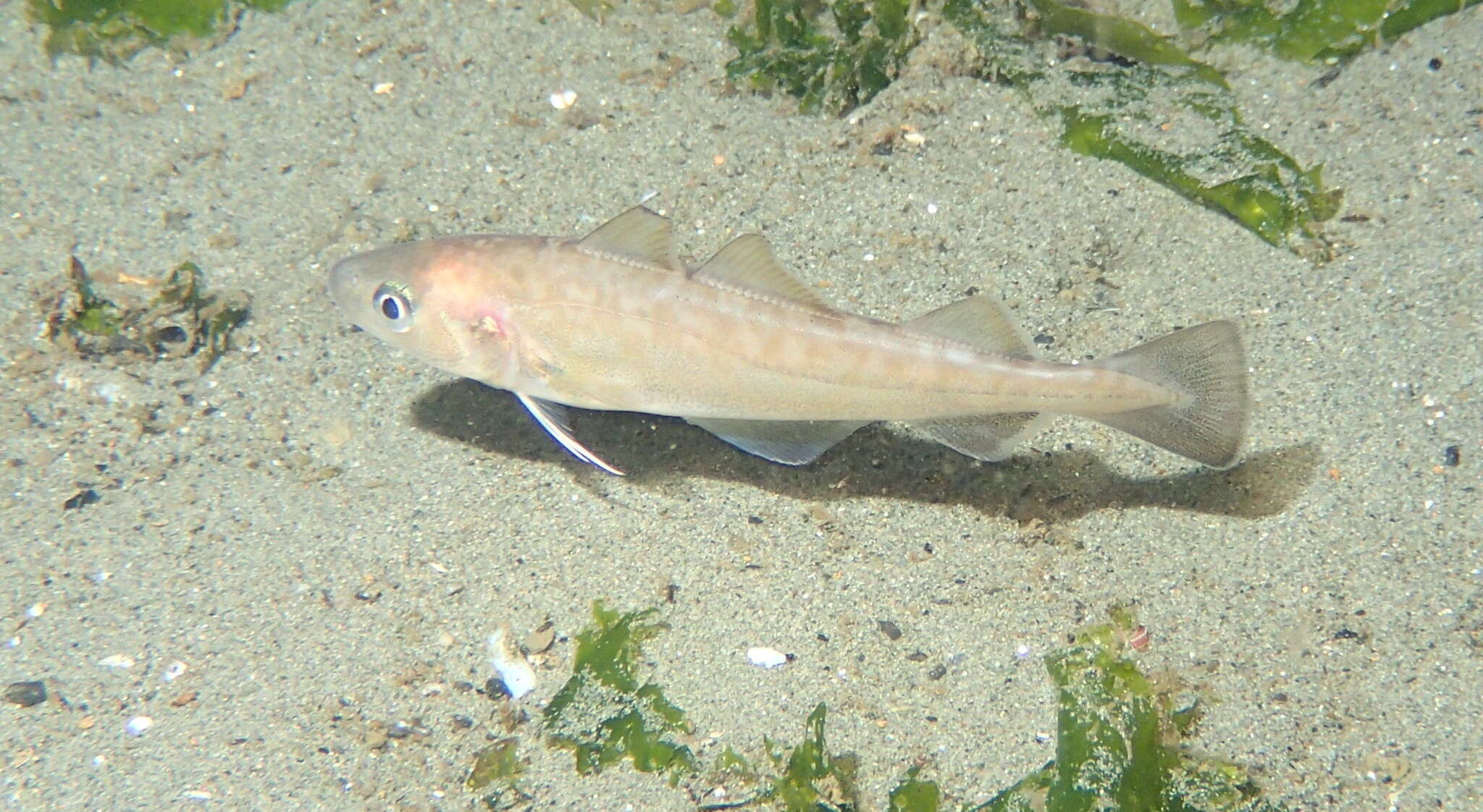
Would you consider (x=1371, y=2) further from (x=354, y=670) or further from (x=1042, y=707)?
(x=354, y=670)

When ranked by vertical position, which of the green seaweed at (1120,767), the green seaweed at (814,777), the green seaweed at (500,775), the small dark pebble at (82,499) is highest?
the green seaweed at (1120,767)

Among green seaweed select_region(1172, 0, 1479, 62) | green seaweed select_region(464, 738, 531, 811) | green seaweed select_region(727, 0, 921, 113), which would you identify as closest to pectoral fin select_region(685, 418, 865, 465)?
green seaweed select_region(464, 738, 531, 811)

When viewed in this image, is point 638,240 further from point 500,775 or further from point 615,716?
point 500,775

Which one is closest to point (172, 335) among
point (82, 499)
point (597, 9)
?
point (82, 499)

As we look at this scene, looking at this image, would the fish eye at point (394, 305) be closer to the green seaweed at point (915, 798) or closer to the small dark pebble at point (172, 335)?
the small dark pebble at point (172, 335)

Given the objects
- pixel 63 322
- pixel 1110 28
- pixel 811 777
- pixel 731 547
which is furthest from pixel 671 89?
pixel 811 777

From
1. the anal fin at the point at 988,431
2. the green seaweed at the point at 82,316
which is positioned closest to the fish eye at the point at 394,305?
the green seaweed at the point at 82,316

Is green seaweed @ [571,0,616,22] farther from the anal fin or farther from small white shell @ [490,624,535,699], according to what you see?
small white shell @ [490,624,535,699]
